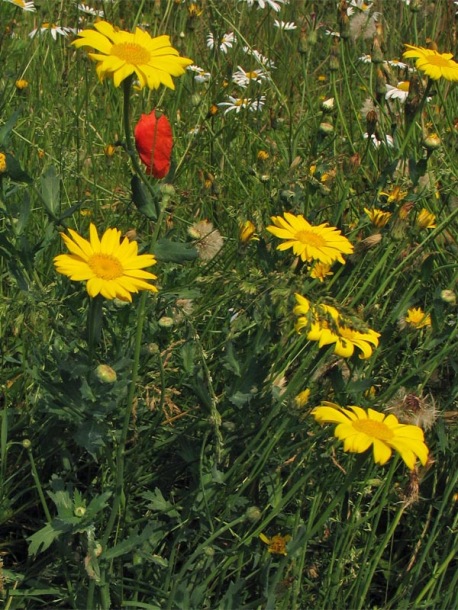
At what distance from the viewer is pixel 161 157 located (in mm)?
1291

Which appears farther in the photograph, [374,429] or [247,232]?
[247,232]

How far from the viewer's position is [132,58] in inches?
43.9

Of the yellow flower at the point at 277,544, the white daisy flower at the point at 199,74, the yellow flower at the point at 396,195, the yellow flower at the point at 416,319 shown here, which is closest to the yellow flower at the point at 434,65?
the yellow flower at the point at 396,195

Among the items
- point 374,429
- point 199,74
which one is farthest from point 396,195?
point 199,74

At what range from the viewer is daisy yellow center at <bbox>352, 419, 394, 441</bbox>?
3.42 ft

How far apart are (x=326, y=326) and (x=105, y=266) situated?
11.5 inches

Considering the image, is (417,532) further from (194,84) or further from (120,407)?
(194,84)

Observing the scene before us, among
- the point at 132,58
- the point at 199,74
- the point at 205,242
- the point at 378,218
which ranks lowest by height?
the point at 199,74

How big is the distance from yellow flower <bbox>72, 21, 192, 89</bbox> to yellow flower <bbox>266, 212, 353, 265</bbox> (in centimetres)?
25

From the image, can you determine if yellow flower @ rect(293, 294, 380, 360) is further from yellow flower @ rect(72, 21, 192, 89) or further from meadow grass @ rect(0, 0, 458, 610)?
yellow flower @ rect(72, 21, 192, 89)

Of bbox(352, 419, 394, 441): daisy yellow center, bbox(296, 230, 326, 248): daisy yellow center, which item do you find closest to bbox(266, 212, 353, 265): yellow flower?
bbox(296, 230, 326, 248): daisy yellow center

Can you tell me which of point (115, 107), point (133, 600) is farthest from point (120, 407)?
point (115, 107)

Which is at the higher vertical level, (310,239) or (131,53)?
(131,53)

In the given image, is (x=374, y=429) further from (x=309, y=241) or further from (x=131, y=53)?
(x=131, y=53)
